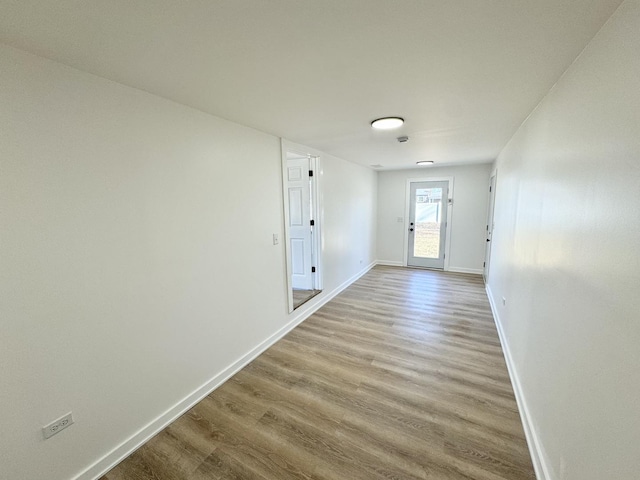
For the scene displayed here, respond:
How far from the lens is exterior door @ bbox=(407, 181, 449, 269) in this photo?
222 inches

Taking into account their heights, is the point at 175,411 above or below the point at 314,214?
below

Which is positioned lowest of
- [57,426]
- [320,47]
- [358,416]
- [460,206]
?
[358,416]

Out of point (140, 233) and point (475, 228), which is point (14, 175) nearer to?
point (140, 233)

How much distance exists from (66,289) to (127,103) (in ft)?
3.62

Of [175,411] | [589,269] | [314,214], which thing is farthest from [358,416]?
[314,214]

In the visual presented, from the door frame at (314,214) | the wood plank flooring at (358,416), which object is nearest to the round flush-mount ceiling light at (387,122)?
the door frame at (314,214)

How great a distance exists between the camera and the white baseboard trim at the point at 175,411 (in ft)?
4.95

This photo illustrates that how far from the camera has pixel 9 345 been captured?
1185mm

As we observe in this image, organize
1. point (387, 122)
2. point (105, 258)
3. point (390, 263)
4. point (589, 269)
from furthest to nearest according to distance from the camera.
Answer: point (390, 263)
point (387, 122)
point (105, 258)
point (589, 269)

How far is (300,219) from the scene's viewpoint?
3939mm

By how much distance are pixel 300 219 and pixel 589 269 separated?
3227 millimetres

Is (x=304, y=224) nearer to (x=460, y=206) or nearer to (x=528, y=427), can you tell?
(x=528, y=427)

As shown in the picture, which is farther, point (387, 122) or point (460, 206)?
point (460, 206)

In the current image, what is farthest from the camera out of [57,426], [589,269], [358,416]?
[358,416]
